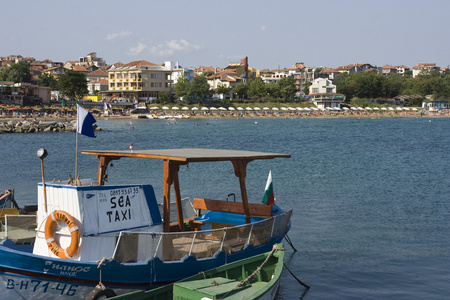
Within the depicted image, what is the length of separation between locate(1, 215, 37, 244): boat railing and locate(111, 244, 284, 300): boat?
4.55 metres

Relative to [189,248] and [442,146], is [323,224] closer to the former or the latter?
[189,248]

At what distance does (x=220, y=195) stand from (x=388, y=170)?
2034cm

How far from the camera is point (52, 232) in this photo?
44.8ft

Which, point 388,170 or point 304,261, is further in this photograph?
point 388,170

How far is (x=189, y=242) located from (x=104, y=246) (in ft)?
7.38

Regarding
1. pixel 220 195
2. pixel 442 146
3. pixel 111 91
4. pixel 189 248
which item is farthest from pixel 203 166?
pixel 111 91

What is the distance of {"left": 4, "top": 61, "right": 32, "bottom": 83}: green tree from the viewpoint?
137625mm

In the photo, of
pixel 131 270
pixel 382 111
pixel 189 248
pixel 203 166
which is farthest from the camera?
pixel 382 111

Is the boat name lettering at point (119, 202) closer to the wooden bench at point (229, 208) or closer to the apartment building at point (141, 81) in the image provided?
the wooden bench at point (229, 208)

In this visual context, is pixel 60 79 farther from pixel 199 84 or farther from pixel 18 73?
pixel 199 84

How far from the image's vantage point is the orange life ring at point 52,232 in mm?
13242

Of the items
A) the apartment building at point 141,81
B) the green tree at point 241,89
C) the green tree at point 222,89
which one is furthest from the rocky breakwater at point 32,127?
the green tree at point 241,89

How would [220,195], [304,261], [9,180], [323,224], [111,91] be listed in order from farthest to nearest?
[111,91], [9,180], [220,195], [323,224], [304,261]

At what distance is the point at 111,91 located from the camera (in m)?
153
